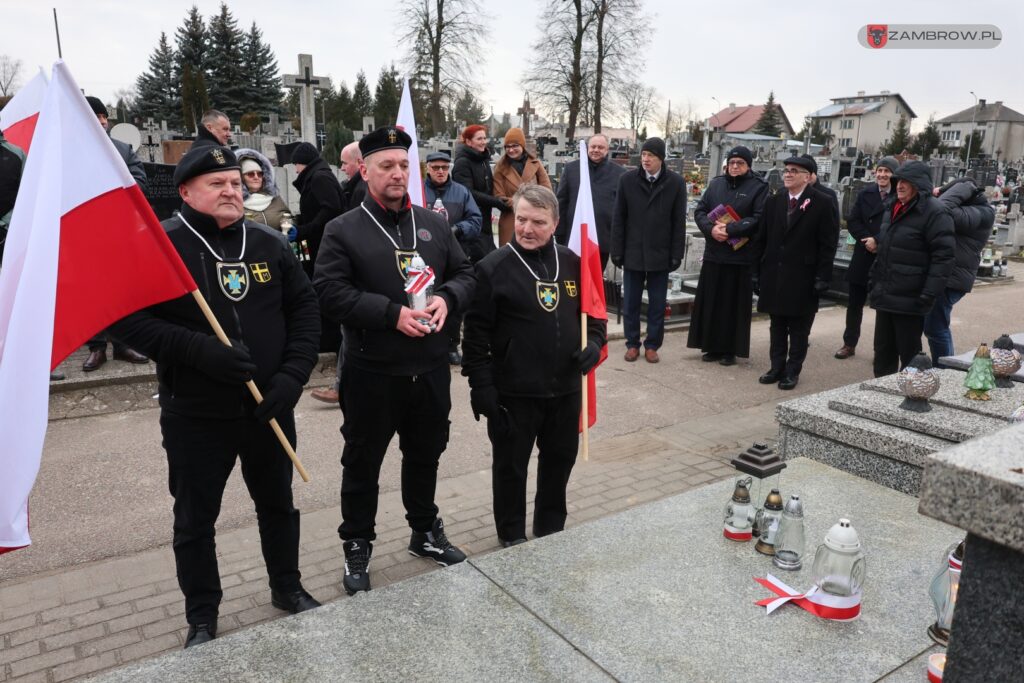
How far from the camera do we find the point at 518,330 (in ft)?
11.3

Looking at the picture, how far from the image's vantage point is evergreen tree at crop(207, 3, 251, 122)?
4412cm

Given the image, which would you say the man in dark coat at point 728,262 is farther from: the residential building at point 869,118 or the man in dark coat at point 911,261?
the residential building at point 869,118

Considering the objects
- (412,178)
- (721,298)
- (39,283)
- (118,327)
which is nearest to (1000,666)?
(39,283)

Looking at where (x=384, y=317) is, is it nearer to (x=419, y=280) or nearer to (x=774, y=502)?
(x=419, y=280)

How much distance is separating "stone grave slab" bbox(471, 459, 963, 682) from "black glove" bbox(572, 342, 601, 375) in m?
0.70

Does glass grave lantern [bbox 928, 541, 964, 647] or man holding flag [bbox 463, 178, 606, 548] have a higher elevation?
man holding flag [bbox 463, 178, 606, 548]

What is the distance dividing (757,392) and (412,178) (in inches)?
156

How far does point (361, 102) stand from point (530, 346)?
172ft

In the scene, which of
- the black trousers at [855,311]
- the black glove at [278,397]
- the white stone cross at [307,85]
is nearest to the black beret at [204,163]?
the black glove at [278,397]

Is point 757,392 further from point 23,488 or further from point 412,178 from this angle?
point 23,488

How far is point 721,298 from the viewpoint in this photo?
748 cm

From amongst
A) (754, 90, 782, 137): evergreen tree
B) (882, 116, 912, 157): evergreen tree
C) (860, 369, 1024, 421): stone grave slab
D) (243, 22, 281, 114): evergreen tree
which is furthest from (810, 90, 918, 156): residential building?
(860, 369, 1024, 421): stone grave slab

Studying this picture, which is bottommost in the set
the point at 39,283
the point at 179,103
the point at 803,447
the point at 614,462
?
the point at 614,462

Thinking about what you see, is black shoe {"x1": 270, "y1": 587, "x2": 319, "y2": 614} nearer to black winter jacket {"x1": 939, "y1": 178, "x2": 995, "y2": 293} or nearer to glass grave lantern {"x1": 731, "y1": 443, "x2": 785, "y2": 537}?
glass grave lantern {"x1": 731, "y1": 443, "x2": 785, "y2": 537}
